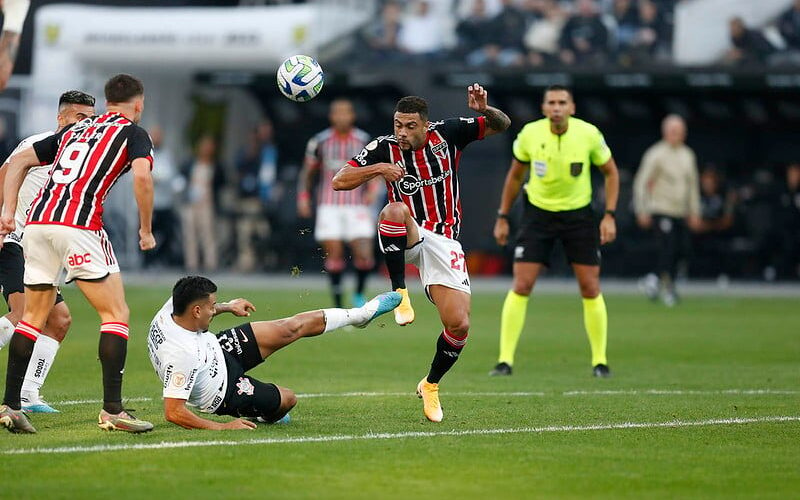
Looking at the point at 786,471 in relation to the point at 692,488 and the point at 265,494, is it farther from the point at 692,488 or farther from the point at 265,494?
the point at 265,494

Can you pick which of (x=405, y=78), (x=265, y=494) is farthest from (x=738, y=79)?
(x=265, y=494)

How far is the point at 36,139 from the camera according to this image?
9.46 m

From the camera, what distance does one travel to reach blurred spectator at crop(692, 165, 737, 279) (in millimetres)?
25141

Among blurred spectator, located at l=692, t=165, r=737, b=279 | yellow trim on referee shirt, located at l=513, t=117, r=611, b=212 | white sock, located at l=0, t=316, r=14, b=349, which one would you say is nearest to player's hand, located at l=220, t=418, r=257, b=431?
white sock, located at l=0, t=316, r=14, b=349

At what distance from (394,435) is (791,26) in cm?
1764

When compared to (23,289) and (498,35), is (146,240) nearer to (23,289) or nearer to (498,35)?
(23,289)

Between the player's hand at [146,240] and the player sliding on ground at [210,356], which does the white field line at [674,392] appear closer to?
the player sliding on ground at [210,356]

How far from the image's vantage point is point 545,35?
2555cm

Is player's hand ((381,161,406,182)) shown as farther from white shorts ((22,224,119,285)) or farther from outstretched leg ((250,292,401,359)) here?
white shorts ((22,224,119,285))

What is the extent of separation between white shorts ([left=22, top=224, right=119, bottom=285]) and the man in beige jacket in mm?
13539

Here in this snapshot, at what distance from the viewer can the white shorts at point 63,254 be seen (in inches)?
345

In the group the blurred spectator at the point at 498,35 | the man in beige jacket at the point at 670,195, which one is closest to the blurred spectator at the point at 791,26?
the man in beige jacket at the point at 670,195

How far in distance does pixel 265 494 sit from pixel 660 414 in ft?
12.7

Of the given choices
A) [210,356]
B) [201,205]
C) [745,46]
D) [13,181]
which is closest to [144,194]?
[13,181]
